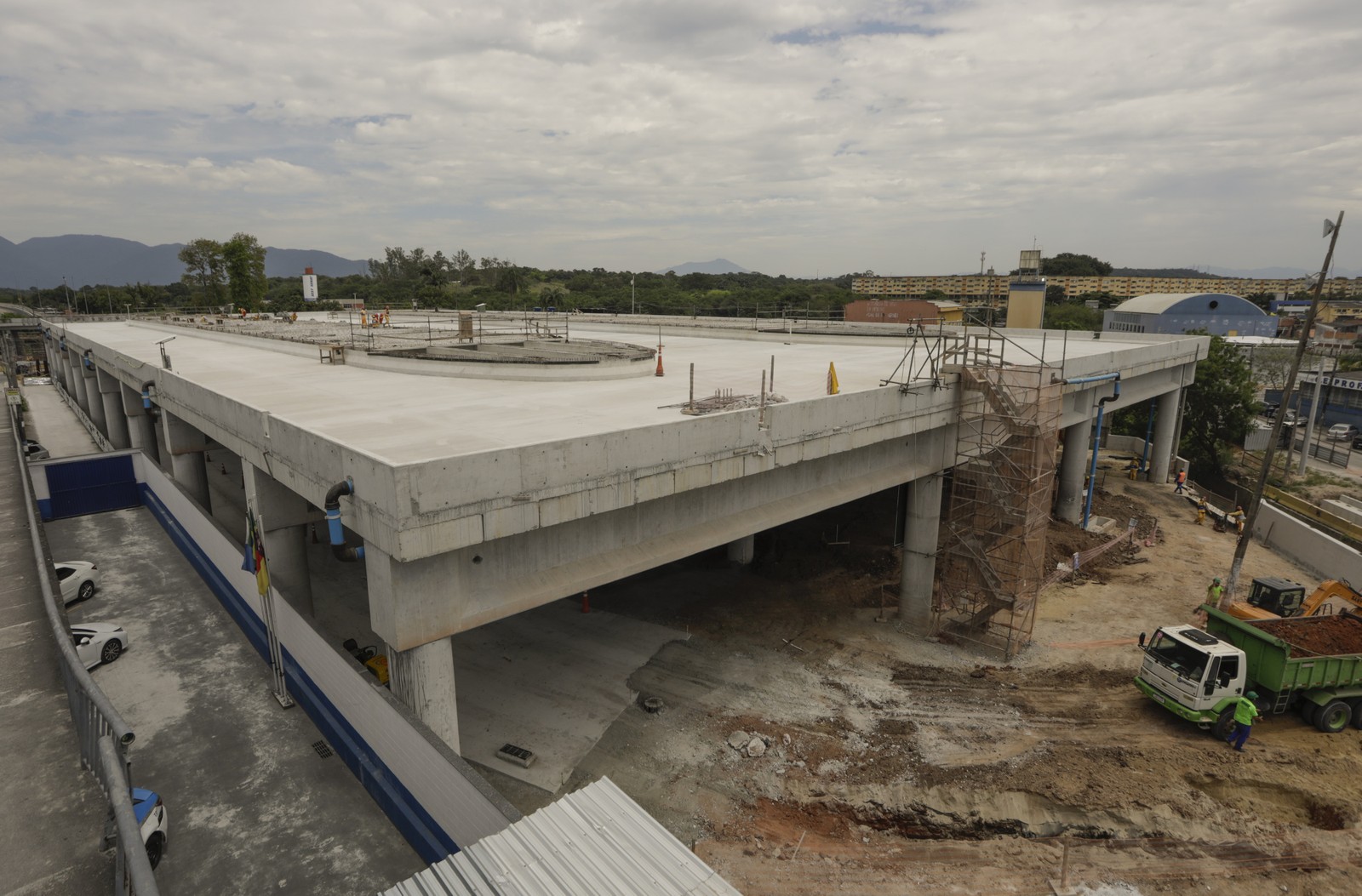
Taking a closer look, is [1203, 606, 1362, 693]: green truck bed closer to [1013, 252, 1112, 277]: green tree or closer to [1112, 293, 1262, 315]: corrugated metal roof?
[1112, 293, 1262, 315]: corrugated metal roof

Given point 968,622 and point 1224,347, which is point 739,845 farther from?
point 1224,347

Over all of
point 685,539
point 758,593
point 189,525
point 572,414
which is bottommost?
point 758,593

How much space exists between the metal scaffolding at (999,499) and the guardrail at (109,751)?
18.5m

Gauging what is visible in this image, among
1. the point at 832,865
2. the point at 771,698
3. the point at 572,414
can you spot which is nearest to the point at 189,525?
the point at 572,414

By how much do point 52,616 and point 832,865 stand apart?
1479 centimetres

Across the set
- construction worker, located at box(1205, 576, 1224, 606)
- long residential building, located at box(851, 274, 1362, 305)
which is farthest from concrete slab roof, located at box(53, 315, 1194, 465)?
long residential building, located at box(851, 274, 1362, 305)

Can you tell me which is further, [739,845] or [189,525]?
[189,525]

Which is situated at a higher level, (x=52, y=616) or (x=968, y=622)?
(x=52, y=616)

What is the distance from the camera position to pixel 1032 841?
43.0 ft

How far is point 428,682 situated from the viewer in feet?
36.1

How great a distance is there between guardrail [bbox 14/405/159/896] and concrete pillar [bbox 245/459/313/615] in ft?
11.5

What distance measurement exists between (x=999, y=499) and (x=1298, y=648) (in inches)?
281

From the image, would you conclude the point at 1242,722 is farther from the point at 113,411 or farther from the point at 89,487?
the point at 113,411

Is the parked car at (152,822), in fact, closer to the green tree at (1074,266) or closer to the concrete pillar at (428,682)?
the concrete pillar at (428,682)
